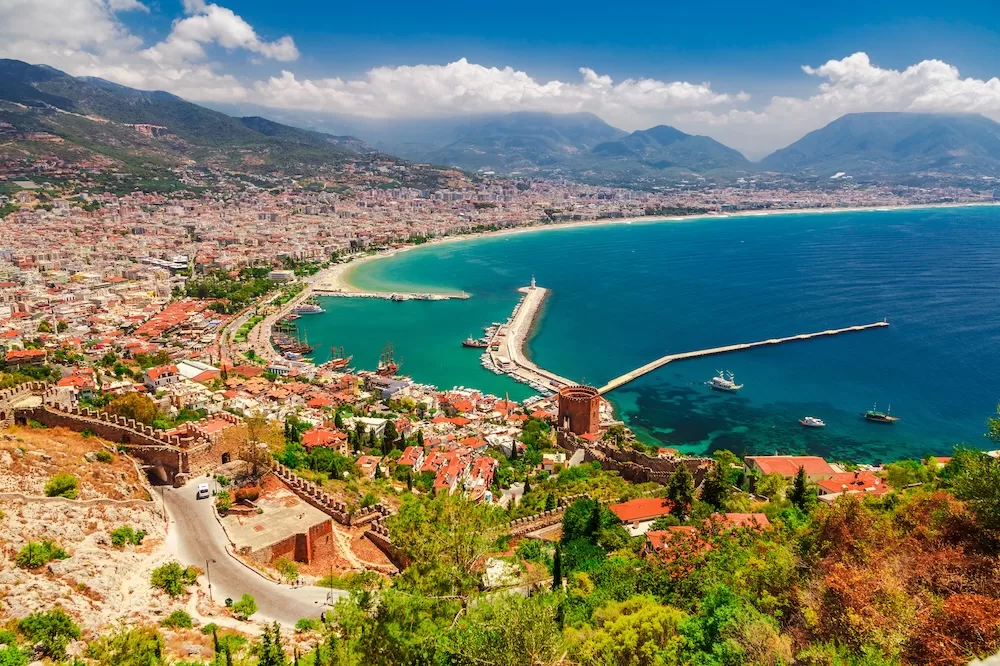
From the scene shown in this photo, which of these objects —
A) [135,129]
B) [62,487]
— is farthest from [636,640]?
[135,129]

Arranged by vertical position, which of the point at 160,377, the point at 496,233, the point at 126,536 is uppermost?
the point at 496,233

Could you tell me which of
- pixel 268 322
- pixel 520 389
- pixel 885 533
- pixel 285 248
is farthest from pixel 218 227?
pixel 885 533

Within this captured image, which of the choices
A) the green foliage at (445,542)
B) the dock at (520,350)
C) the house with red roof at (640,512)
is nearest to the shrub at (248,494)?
the green foliage at (445,542)

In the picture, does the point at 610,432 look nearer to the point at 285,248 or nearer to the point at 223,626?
the point at 223,626

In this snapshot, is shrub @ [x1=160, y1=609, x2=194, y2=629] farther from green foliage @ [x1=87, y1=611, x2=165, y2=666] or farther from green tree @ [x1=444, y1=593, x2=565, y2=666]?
green tree @ [x1=444, y1=593, x2=565, y2=666]

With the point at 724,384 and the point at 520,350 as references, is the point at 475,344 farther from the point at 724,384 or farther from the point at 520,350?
the point at 724,384

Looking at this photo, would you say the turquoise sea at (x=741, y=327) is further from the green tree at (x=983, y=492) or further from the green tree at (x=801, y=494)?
the green tree at (x=983, y=492)
